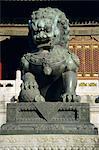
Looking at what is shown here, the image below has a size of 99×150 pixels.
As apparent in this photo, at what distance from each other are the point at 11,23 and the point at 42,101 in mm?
17898

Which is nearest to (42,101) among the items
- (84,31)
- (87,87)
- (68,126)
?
(68,126)

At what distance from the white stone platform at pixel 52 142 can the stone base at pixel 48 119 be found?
11 centimetres

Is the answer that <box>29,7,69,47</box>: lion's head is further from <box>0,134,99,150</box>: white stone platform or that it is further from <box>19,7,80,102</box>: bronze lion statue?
<box>0,134,99,150</box>: white stone platform

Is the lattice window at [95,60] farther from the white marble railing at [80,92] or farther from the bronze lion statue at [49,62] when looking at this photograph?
the bronze lion statue at [49,62]

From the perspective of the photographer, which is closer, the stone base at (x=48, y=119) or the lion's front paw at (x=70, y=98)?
the stone base at (x=48, y=119)

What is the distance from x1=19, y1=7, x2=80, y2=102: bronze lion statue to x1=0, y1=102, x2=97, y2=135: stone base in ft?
0.86

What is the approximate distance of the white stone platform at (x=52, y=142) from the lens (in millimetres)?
Result: 5145

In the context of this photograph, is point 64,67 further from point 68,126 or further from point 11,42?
point 11,42

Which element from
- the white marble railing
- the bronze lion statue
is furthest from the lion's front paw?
the white marble railing

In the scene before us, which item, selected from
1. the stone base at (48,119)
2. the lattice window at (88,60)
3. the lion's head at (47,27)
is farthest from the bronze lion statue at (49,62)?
the lattice window at (88,60)

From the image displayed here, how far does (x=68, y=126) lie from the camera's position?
5348 mm

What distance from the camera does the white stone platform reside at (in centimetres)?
514

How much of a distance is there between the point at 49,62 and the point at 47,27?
0.37 meters

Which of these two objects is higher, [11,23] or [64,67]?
[11,23]
